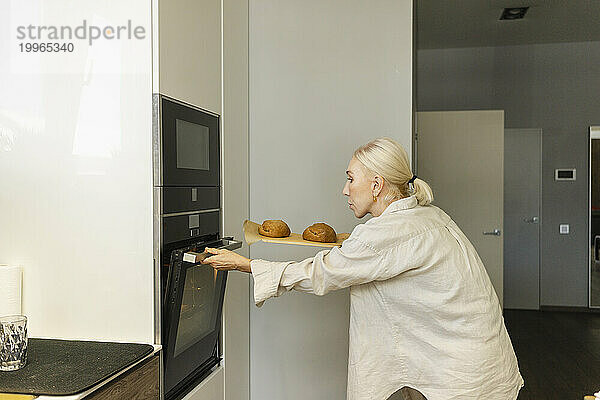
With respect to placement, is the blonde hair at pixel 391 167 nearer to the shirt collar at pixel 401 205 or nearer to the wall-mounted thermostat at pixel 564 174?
the shirt collar at pixel 401 205

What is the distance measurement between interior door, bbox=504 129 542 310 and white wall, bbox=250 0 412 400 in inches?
177

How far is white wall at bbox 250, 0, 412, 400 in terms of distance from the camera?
3066mm

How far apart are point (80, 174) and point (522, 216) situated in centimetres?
601

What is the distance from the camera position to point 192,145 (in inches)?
91.6

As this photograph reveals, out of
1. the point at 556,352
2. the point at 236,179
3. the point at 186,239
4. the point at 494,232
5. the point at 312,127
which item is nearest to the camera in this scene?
the point at 186,239

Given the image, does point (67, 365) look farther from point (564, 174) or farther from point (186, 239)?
point (564, 174)

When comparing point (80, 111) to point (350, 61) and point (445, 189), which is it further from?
point (445, 189)

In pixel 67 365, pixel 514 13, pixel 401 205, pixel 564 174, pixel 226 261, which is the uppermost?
pixel 514 13

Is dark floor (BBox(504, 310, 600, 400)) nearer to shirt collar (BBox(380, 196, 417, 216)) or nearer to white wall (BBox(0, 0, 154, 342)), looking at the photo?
shirt collar (BBox(380, 196, 417, 216))

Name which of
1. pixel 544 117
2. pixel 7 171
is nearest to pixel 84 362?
pixel 7 171

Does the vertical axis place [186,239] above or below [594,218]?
above

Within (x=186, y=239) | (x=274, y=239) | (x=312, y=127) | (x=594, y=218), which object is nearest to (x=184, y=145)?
(x=186, y=239)

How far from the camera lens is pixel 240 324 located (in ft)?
9.99

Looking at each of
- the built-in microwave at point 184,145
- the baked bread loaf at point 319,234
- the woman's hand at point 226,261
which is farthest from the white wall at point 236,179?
the woman's hand at point 226,261
